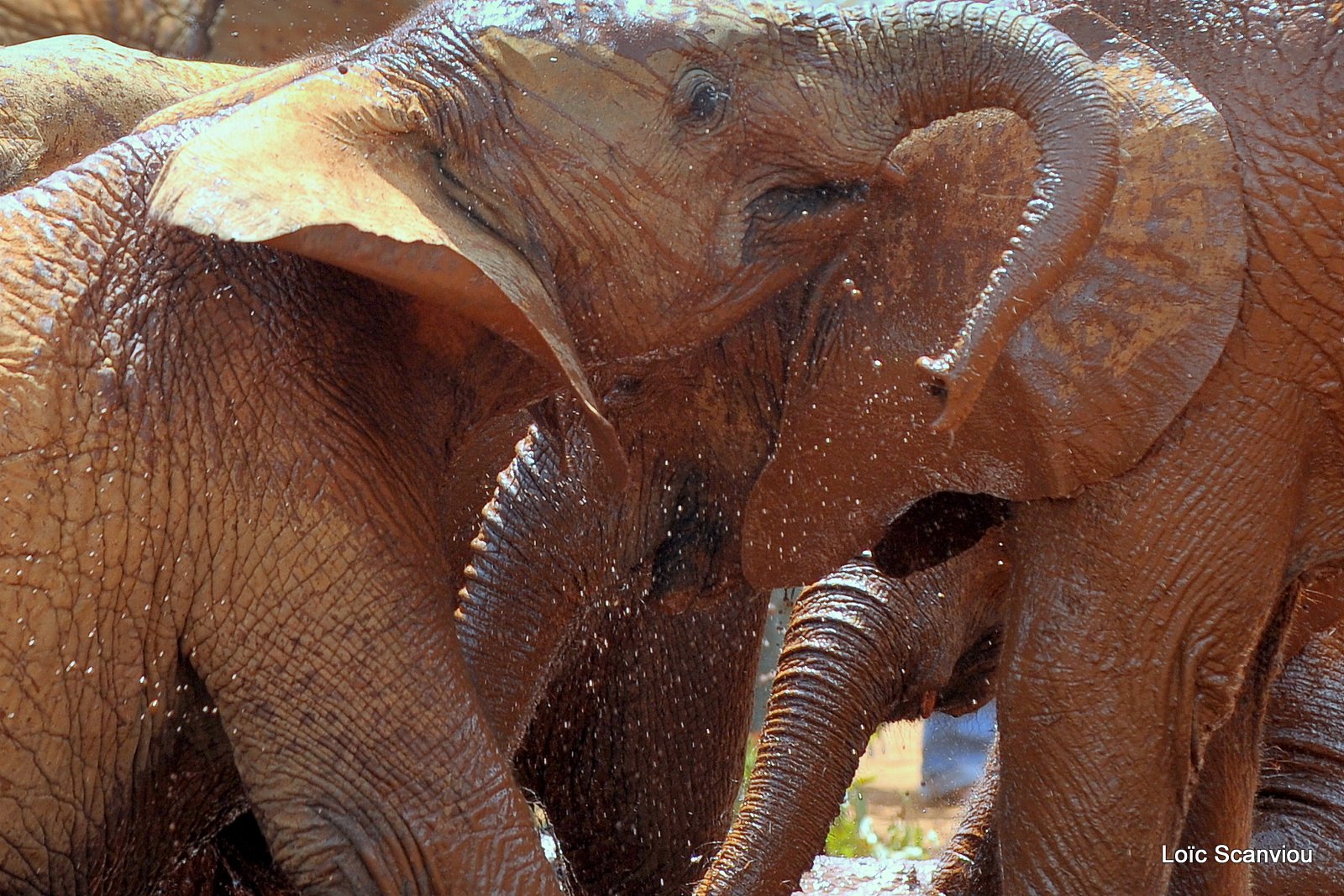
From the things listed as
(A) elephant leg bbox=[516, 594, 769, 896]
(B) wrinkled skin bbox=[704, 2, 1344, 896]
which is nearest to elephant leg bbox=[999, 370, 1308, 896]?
(B) wrinkled skin bbox=[704, 2, 1344, 896]

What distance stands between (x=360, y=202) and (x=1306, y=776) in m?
3.31

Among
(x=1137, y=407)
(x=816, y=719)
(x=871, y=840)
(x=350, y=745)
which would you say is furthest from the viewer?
(x=871, y=840)

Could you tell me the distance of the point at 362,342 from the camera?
339 centimetres

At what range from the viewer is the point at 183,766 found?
136 inches

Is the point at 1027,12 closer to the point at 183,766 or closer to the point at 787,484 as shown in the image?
the point at 787,484

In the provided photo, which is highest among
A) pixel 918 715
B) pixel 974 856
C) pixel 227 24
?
pixel 227 24

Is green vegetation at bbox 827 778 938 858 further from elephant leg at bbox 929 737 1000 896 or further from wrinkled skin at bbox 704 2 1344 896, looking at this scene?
wrinkled skin at bbox 704 2 1344 896

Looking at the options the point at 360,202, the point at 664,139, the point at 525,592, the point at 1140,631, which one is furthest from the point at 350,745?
the point at 1140,631

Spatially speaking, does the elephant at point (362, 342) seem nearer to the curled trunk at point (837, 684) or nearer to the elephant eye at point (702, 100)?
the elephant eye at point (702, 100)

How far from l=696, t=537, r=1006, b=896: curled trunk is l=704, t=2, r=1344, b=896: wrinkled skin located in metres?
0.82

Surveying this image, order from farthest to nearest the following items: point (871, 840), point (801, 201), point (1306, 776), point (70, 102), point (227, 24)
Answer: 1. point (227, 24)
2. point (871, 840)
3. point (70, 102)
4. point (1306, 776)
5. point (801, 201)

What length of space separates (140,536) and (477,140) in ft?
2.72

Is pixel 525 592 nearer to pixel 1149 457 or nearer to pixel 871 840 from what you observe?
pixel 1149 457

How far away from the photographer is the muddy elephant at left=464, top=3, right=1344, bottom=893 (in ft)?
11.7
